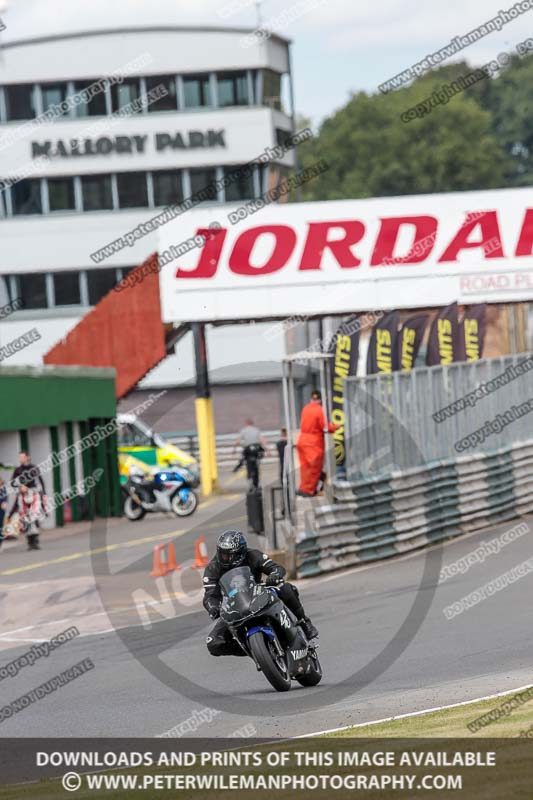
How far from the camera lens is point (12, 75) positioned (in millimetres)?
58719

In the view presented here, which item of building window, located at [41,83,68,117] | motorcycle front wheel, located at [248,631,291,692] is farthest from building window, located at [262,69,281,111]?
motorcycle front wheel, located at [248,631,291,692]

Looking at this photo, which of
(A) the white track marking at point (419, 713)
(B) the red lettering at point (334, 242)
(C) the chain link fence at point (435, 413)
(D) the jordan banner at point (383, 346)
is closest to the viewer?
(A) the white track marking at point (419, 713)

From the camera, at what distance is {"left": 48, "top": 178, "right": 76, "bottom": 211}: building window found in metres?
59.0

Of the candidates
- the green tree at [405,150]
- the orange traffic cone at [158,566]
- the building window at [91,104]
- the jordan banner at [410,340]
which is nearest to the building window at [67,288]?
the building window at [91,104]

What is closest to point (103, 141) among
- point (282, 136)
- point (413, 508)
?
point (282, 136)

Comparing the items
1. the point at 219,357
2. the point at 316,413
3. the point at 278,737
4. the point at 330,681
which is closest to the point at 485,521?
the point at 316,413

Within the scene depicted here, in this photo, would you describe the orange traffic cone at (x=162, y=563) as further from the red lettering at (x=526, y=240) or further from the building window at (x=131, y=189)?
the building window at (x=131, y=189)

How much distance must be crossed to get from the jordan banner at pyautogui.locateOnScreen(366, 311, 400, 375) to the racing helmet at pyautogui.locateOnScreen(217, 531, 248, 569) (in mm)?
14717

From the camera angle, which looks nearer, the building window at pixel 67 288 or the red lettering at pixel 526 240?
the red lettering at pixel 526 240

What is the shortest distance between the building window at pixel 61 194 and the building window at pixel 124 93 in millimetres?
3422

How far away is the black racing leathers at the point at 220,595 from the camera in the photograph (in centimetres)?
1186

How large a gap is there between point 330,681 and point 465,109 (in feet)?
287

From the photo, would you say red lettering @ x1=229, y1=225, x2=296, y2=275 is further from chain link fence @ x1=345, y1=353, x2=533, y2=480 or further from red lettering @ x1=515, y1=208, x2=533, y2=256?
chain link fence @ x1=345, y1=353, x2=533, y2=480

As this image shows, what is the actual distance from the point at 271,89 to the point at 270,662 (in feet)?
165
